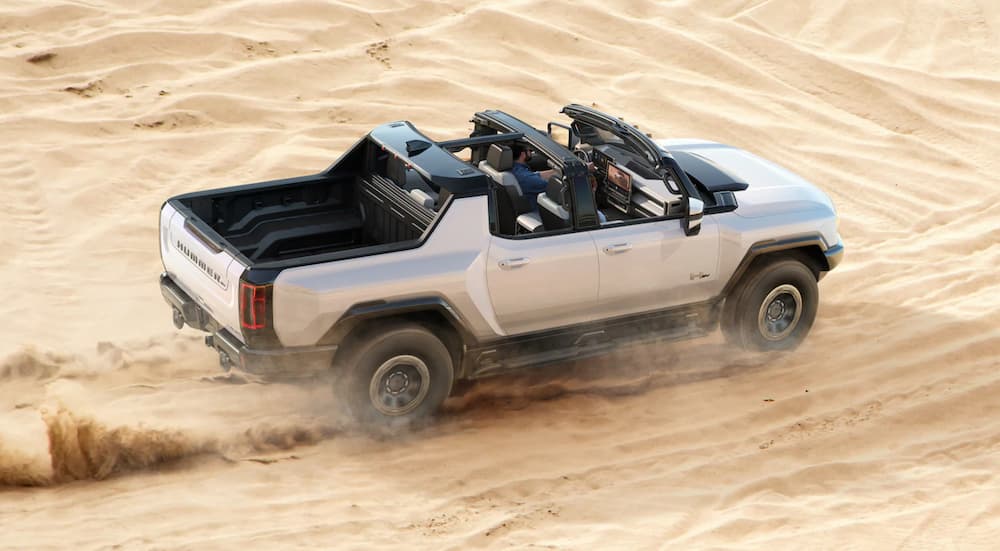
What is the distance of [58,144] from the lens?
1234 centimetres

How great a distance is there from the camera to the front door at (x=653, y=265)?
8227 millimetres

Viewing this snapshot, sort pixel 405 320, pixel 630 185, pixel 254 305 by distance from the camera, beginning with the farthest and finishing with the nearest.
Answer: pixel 630 185 < pixel 405 320 < pixel 254 305

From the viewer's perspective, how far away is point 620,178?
878 centimetres

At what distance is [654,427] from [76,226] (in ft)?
18.0

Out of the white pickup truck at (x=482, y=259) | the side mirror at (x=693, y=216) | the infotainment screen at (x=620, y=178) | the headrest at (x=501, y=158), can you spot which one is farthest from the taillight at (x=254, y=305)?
the side mirror at (x=693, y=216)

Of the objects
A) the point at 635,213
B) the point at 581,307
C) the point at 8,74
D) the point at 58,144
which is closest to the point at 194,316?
the point at 581,307

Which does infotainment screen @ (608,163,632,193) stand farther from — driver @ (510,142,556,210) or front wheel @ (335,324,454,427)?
front wheel @ (335,324,454,427)

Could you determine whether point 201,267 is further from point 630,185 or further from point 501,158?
point 630,185

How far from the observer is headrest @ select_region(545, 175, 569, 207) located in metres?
8.17

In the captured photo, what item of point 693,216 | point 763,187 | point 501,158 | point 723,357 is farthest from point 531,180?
point 723,357

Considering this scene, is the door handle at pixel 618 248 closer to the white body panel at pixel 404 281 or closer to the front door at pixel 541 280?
the front door at pixel 541 280

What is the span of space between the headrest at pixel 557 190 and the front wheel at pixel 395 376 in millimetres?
1192

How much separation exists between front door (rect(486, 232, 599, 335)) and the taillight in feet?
4.52

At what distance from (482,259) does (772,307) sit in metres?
2.40
